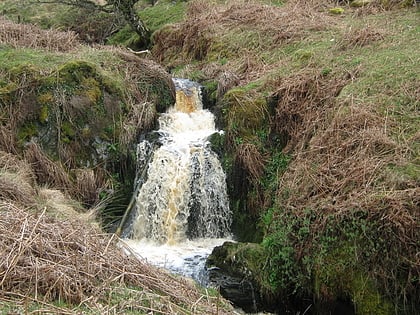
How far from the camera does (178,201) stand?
34.2 feet

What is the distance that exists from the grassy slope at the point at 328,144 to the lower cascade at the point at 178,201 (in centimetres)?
37

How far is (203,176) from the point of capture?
1054cm

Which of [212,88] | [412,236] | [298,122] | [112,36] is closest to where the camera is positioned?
[412,236]

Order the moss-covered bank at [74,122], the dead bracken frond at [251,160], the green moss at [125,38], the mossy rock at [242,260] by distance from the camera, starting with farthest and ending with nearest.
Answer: the green moss at [125,38] < the moss-covered bank at [74,122] < the dead bracken frond at [251,160] < the mossy rock at [242,260]

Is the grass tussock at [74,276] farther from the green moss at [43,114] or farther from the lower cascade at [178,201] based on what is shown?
the green moss at [43,114]

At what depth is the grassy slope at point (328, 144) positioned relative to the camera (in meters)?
6.79

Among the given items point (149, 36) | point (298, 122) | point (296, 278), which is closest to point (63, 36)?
point (149, 36)

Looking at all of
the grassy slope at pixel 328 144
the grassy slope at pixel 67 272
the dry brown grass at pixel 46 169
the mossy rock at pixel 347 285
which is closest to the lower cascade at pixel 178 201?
the grassy slope at pixel 328 144

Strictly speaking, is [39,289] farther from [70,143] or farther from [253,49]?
[253,49]

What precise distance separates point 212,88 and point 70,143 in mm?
3778

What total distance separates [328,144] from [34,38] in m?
8.69

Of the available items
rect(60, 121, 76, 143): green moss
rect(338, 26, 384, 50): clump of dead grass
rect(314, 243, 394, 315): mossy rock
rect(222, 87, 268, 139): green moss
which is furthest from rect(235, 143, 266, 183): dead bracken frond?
rect(338, 26, 384, 50): clump of dead grass

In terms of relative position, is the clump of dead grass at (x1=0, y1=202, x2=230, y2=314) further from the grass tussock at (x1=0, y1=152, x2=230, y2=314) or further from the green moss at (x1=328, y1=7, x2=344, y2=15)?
the green moss at (x1=328, y1=7, x2=344, y2=15)

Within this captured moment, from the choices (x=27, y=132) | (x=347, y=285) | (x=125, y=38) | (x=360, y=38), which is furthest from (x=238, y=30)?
(x=347, y=285)
